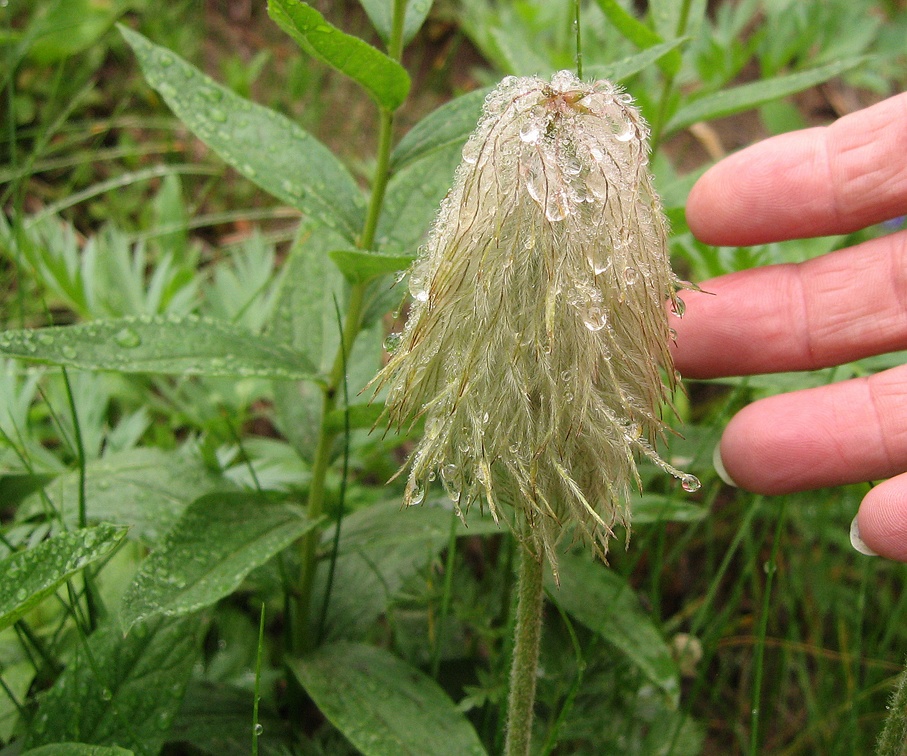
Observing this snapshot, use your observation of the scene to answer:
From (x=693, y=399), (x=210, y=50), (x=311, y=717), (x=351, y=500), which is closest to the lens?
(x=311, y=717)

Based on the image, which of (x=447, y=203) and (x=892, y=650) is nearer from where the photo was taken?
(x=447, y=203)

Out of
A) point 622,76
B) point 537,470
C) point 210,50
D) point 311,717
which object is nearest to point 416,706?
point 311,717

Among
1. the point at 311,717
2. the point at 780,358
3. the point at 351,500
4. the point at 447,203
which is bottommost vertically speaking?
the point at 311,717

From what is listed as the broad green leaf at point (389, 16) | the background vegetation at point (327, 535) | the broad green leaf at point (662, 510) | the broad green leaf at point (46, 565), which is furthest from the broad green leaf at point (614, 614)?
the broad green leaf at point (389, 16)

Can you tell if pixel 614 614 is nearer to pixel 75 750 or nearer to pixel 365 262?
pixel 365 262

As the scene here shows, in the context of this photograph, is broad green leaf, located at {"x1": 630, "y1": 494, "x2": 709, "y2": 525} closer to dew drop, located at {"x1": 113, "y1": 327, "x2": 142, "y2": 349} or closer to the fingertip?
A: the fingertip

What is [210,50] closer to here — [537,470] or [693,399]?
[693,399]
